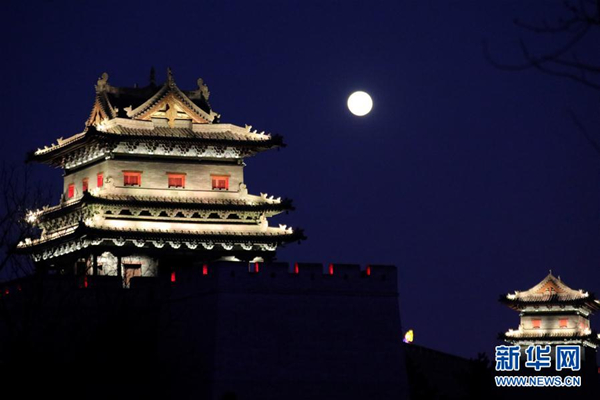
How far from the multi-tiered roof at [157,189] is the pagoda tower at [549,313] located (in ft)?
97.2

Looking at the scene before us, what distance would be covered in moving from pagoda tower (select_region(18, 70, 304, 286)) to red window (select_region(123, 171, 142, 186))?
0.13ft

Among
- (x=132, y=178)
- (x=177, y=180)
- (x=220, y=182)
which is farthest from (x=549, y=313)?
(x=132, y=178)

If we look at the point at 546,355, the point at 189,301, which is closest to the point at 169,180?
the point at 189,301

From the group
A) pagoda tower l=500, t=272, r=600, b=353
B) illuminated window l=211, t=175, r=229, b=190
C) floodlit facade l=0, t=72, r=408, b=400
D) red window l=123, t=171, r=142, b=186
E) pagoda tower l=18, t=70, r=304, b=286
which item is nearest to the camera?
floodlit facade l=0, t=72, r=408, b=400

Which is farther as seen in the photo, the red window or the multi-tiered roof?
the red window

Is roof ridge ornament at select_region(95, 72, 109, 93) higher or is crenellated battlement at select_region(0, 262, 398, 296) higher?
roof ridge ornament at select_region(95, 72, 109, 93)

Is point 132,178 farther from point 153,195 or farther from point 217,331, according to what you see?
point 217,331

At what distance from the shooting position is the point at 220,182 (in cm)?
5419

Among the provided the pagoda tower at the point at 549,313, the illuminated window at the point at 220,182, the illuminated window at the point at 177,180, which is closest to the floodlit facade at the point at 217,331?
the illuminated window at the point at 177,180

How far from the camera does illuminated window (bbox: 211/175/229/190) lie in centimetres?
5403

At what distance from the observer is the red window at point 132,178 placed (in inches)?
2076

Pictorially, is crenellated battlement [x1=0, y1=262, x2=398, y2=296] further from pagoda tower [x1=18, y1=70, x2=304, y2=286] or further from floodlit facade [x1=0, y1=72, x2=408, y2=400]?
pagoda tower [x1=18, y1=70, x2=304, y2=286]

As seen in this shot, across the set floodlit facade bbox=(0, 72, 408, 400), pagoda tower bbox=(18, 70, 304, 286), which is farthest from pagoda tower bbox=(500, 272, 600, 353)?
floodlit facade bbox=(0, 72, 408, 400)

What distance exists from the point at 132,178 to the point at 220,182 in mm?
3660
